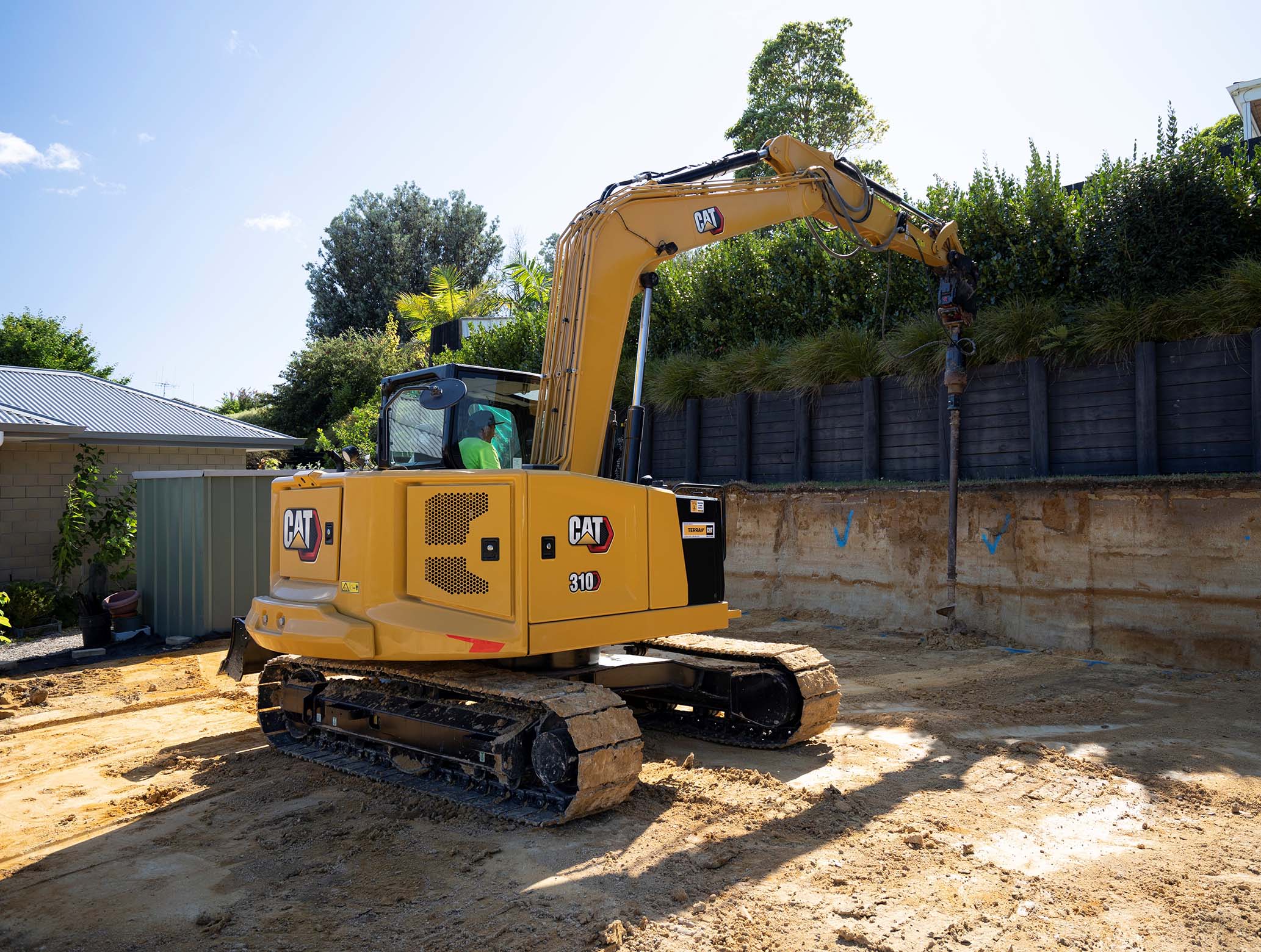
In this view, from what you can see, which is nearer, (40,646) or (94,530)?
(40,646)

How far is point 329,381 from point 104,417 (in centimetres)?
1691

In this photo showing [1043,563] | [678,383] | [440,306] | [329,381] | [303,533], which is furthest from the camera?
[329,381]

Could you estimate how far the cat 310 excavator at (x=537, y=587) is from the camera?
16.1 feet

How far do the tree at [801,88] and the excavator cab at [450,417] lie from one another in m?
24.5

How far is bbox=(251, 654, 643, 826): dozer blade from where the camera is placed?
→ 4695 mm

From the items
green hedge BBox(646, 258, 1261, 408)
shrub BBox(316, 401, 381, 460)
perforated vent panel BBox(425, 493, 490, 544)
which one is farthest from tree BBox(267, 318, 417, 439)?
perforated vent panel BBox(425, 493, 490, 544)

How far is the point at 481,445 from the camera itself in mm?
5746

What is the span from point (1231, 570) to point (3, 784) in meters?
9.29

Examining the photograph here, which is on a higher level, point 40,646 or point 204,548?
point 204,548

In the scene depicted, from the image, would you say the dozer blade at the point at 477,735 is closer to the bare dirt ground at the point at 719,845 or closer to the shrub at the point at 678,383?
the bare dirt ground at the point at 719,845

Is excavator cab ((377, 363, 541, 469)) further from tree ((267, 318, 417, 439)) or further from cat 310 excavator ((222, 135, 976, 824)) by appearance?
tree ((267, 318, 417, 439))

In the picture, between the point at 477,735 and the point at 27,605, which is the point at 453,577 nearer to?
the point at 477,735

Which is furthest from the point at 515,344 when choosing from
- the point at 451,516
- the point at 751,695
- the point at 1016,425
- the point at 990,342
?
the point at 451,516

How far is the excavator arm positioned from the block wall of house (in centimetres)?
951
